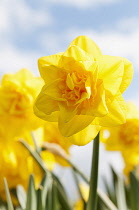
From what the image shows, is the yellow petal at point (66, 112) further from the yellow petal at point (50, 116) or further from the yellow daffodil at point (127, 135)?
the yellow daffodil at point (127, 135)

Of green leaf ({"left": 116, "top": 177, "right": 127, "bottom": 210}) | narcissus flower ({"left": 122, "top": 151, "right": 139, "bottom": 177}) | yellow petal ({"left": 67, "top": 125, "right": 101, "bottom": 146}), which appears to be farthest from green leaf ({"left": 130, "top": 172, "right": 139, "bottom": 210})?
yellow petal ({"left": 67, "top": 125, "right": 101, "bottom": 146})

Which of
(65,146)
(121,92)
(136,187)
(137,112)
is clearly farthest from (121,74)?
(65,146)

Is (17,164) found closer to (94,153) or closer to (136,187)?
(136,187)

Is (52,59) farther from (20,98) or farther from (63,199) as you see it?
(63,199)

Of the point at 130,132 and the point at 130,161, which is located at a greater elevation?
the point at 130,132

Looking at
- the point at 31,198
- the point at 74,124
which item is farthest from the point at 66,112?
the point at 31,198

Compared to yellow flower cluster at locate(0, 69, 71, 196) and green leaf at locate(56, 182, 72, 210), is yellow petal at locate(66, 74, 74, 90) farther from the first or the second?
green leaf at locate(56, 182, 72, 210)
